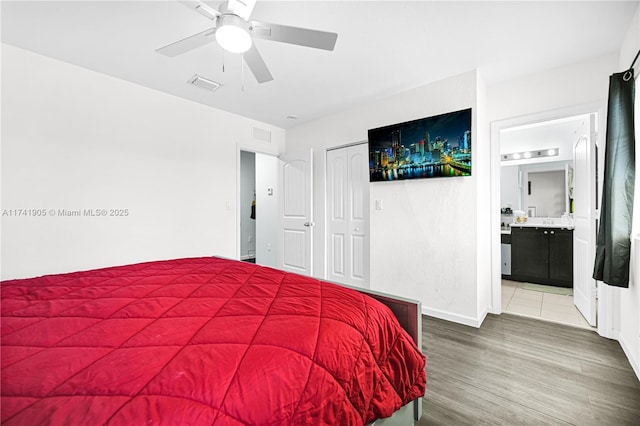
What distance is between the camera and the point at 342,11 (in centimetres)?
182

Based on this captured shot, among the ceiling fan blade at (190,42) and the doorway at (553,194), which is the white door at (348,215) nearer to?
the doorway at (553,194)

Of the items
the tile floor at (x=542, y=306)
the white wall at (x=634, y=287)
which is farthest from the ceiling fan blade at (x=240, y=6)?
the tile floor at (x=542, y=306)

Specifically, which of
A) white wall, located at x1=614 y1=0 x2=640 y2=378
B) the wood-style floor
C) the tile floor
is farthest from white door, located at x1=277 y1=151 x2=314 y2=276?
white wall, located at x1=614 y1=0 x2=640 y2=378

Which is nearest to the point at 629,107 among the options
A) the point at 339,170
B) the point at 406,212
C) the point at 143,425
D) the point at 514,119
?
the point at 514,119

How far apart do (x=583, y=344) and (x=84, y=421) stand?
10.4ft

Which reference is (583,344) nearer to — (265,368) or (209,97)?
(265,368)

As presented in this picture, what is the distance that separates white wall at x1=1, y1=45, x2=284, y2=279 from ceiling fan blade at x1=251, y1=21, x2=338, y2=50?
2074 mm

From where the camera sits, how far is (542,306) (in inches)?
122

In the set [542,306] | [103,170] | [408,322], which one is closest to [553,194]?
[542,306]

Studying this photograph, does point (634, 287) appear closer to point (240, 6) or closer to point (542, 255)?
point (542, 255)

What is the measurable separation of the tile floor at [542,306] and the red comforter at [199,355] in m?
2.36

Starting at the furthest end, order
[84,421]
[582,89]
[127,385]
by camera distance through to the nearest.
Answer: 1. [582,89]
2. [127,385]
3. [84,421]

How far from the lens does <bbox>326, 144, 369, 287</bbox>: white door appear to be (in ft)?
11.6

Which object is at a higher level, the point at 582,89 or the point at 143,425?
the point at 582,89
